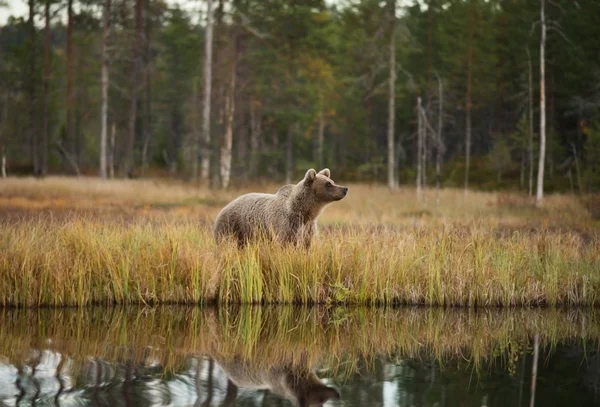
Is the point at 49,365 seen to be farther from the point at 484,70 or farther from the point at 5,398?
the point at 484,70

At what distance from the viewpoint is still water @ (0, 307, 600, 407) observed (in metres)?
5.61

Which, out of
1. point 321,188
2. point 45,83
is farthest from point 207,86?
point 321,188

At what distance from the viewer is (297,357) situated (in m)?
6.80

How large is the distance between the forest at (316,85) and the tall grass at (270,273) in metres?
17.8

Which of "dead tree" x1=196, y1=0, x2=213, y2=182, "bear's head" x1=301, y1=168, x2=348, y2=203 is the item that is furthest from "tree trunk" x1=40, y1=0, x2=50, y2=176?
"bear's head" x1=301, y1=168, x2=348, y2=203

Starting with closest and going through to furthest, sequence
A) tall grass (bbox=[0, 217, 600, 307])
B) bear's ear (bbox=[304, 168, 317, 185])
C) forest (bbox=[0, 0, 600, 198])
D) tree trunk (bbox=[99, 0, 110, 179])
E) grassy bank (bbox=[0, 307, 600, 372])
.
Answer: grassy bank (bbox=[0, 307, 600, 372]) < tall grass (bbox=[0, 217, 600, 307]) < bear's ear (bbox=[304, 168, 317, 185]) < tree trunk (bbox=[99, 0, 110, 179]) < forest (bbox=[0, 0, 600, 198])

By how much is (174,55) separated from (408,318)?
161ft

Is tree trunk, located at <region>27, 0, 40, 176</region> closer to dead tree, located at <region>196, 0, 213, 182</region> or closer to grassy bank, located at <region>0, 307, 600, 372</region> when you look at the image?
dead tree, located at <region>196, 0, 213, 182</region>

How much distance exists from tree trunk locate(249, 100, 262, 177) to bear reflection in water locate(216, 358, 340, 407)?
104ft

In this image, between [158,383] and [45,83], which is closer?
[158,383]

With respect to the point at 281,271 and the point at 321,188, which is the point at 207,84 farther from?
the point at 281,271

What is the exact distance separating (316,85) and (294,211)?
105ft

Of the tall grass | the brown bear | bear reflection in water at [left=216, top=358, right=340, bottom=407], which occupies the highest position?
the brown bear

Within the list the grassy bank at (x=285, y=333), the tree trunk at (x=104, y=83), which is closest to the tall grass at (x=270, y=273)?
the grassy bank at (x=285, y=333)
